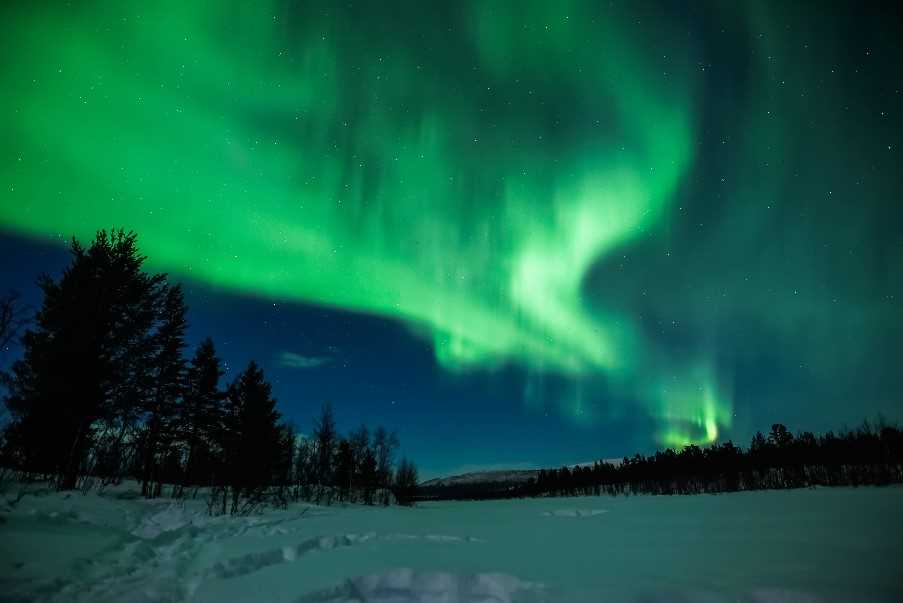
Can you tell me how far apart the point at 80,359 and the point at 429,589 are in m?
19.2

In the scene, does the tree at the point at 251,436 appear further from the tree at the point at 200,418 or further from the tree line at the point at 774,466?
the tree line at the point at 774,466

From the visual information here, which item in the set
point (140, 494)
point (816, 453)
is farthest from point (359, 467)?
point (816, 453)

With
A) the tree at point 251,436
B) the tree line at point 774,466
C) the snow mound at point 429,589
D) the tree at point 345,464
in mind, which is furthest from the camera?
the tree line at point 774,466

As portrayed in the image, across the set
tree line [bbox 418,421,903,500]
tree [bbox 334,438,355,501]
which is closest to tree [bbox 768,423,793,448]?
tree line [bbox 418,421,903,500]

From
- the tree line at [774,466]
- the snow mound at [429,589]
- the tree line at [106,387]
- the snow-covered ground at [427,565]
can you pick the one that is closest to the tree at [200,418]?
the tree line at [106,387]

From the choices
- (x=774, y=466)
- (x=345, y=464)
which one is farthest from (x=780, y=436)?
(x=345, y=464)

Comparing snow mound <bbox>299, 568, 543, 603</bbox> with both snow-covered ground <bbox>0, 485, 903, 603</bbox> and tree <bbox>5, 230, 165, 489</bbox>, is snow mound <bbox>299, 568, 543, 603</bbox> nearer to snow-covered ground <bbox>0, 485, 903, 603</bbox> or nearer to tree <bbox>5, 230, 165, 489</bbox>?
snow-covered ground <bbox>0, 485, 903, 603</bbox>

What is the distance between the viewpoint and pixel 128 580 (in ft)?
20.4

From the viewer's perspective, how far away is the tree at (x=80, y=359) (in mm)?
16219

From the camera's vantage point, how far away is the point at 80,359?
55.1ft

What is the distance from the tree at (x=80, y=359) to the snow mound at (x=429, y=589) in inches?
→ 626

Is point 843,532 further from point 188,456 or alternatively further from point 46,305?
point 188,456

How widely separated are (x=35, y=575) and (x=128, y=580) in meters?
1.18

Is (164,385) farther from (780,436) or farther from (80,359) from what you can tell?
(780,436)
